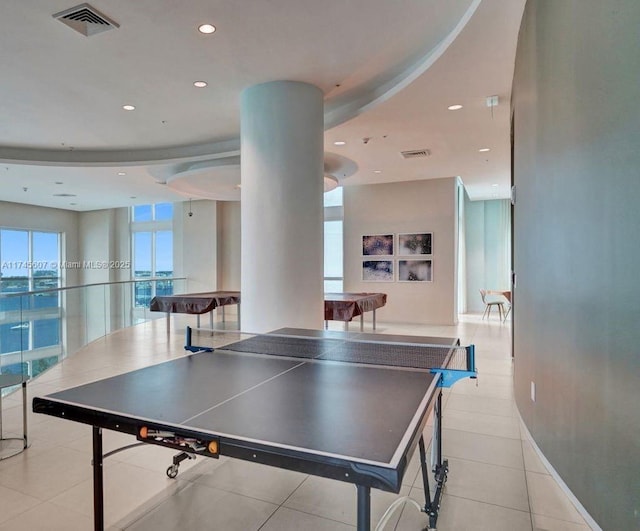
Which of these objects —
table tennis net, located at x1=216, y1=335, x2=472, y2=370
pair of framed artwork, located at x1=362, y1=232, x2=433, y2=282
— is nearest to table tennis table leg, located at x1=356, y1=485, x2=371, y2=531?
table tennis net, located at x1=216, y1=335, x2=472, y2=370

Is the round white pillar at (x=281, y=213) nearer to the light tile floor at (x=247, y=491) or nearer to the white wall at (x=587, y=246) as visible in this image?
the light tile floor at (x=247, y=491)

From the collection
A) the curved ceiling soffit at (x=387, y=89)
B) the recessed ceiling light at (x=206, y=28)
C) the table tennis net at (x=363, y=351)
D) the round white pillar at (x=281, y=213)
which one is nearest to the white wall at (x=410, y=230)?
the curved ceiling soffit at (x=387, y=89)

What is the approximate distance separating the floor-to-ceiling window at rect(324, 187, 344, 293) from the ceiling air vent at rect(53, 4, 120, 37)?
7.32m

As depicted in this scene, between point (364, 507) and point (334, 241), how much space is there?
9565 millimetres

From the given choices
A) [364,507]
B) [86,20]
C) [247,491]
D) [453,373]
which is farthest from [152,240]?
[364,507]

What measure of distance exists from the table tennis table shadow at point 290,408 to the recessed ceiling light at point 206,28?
278cm

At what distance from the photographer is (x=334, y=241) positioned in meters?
10.6

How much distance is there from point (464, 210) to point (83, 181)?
10054 mm

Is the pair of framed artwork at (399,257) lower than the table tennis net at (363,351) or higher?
higher

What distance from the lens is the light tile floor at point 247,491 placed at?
2.07 meters

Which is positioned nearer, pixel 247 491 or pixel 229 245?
pixel 247 491

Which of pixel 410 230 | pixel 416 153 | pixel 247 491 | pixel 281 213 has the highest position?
pixel 416 153

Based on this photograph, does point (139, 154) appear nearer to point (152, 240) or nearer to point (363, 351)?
point (152, 240)

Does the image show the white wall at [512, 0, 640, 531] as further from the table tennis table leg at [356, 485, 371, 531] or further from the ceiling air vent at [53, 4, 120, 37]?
the ceiling air vent at [53, 4, 120, 37]
